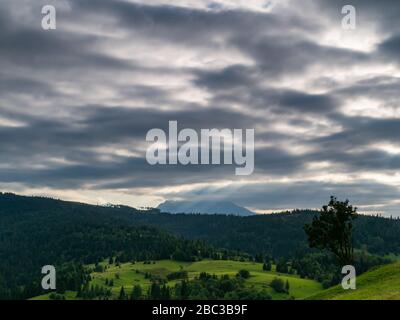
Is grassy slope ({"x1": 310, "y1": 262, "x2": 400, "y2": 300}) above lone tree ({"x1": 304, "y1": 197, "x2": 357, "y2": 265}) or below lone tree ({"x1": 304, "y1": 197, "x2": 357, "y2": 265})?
below

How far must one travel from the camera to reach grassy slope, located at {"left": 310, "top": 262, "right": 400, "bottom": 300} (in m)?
86.3

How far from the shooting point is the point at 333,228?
419 ft

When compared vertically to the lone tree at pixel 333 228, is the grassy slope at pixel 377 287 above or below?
below

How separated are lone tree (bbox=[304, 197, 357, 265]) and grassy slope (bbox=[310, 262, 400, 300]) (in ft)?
39.2

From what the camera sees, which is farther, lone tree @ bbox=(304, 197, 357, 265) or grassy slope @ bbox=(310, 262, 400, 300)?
lone tree @ bbox=(304, 197, 357, 265)

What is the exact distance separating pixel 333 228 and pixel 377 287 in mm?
30840

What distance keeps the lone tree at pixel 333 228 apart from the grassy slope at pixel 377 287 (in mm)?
11950

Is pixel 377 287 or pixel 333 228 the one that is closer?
pixel 377 287

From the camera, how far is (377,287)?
3839 inches

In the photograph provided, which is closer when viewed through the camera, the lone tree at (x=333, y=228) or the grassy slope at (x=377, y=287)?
the grassy slope at (x=377, y=287)

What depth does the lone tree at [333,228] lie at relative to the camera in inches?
5015
